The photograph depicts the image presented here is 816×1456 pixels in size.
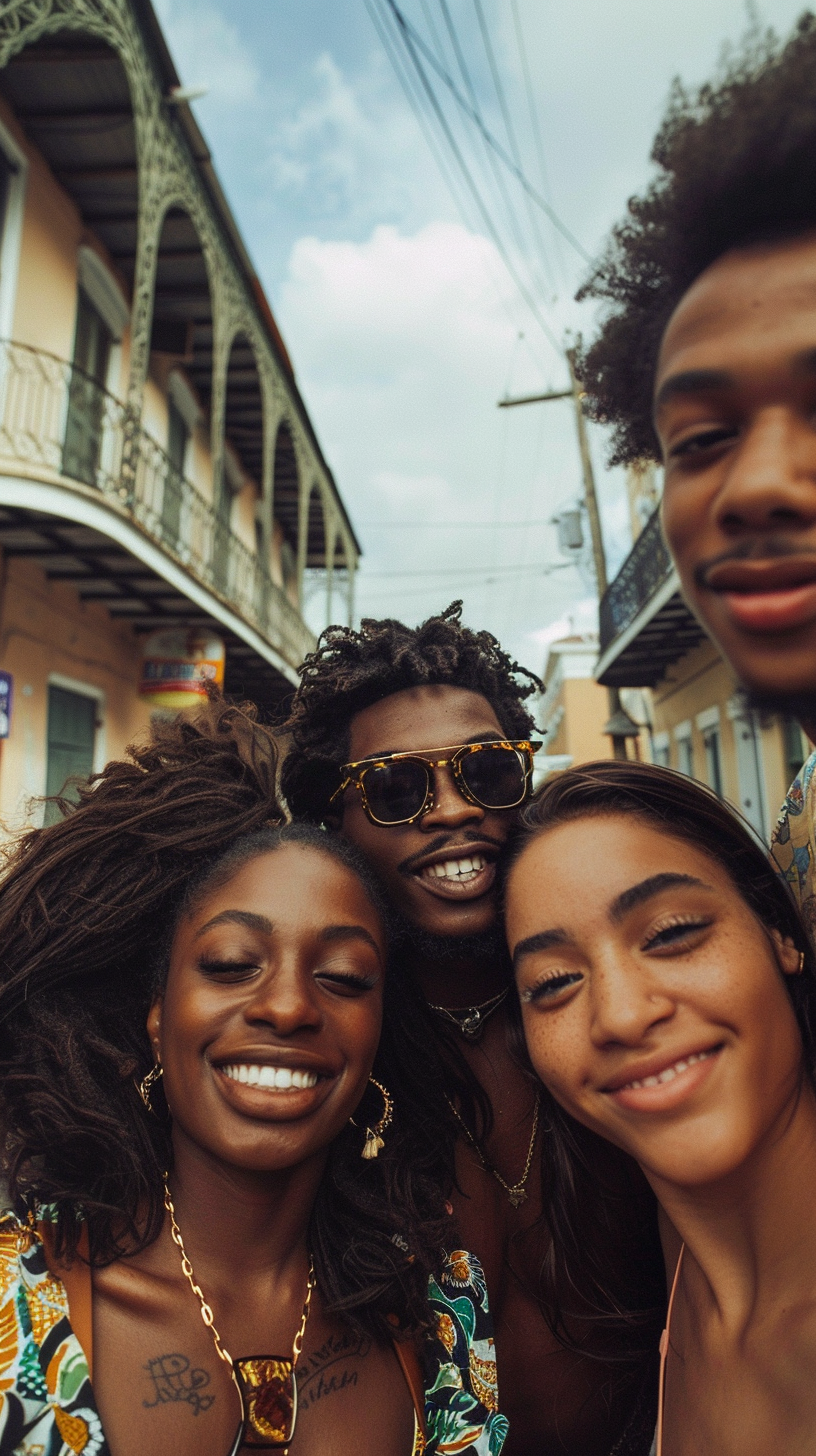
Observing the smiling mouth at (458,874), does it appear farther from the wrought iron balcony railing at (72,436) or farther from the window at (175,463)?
the window at (175,463)

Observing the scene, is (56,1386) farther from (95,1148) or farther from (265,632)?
(265,632)

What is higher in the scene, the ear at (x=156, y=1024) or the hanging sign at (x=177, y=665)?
the hanging sign at (x=177, y=665)

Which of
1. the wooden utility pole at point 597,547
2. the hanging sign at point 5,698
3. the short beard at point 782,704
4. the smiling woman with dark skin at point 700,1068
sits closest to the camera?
the short beard at point 782,704

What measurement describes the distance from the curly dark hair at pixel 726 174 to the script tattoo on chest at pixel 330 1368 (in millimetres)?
1995

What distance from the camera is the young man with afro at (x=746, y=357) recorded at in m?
1.22

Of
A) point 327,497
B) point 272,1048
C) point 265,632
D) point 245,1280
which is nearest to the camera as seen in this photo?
point 272,1048

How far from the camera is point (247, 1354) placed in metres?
1.84

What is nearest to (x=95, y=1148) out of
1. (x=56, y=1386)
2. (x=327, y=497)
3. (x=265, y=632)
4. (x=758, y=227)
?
(x=56, y=1386)

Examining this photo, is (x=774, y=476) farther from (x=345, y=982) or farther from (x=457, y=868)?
(x=457, y=868)

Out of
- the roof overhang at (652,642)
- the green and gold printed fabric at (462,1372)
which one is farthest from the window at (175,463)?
the green and gold printed fabric at (462,1372)

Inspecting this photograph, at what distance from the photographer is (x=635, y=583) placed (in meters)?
13.8

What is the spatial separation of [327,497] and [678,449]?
1638cm

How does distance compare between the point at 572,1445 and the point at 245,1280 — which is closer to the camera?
the point at 245,1280

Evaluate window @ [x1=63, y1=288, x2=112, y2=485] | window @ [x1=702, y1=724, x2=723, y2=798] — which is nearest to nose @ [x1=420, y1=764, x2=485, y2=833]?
window @ [x1=63, y1=288, x2=112, y2=485]
